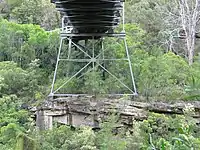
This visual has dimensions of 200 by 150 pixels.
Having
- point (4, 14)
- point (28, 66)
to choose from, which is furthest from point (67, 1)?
point (4, 14)

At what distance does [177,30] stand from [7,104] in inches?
471

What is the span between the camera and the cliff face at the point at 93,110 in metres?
10.1

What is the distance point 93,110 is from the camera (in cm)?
1043

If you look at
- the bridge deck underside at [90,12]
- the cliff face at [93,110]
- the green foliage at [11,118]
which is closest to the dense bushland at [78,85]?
the green foliage at [11,118]

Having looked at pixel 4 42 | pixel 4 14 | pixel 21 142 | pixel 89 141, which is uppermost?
pixel 4 14

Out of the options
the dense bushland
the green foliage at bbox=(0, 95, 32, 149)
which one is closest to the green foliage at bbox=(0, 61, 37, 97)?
the dense bushland

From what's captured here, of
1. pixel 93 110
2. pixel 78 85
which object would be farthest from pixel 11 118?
pixel 78 85

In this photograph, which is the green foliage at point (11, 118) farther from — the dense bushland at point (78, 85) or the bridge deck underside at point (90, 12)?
the bridge deck underside at point (90, 12)

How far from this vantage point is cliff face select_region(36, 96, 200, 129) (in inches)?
396

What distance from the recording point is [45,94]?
12.0 m

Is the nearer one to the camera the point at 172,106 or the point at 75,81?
the point at 172,106

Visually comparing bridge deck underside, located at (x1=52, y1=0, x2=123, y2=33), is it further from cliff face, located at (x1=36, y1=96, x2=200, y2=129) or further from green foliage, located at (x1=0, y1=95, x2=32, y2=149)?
green foliage, located at (x1=0, y1=95, x2=32, y2=149)

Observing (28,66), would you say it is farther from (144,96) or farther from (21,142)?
(21,142)

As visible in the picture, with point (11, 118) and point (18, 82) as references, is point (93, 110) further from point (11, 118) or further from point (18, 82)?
point (18, 82)
